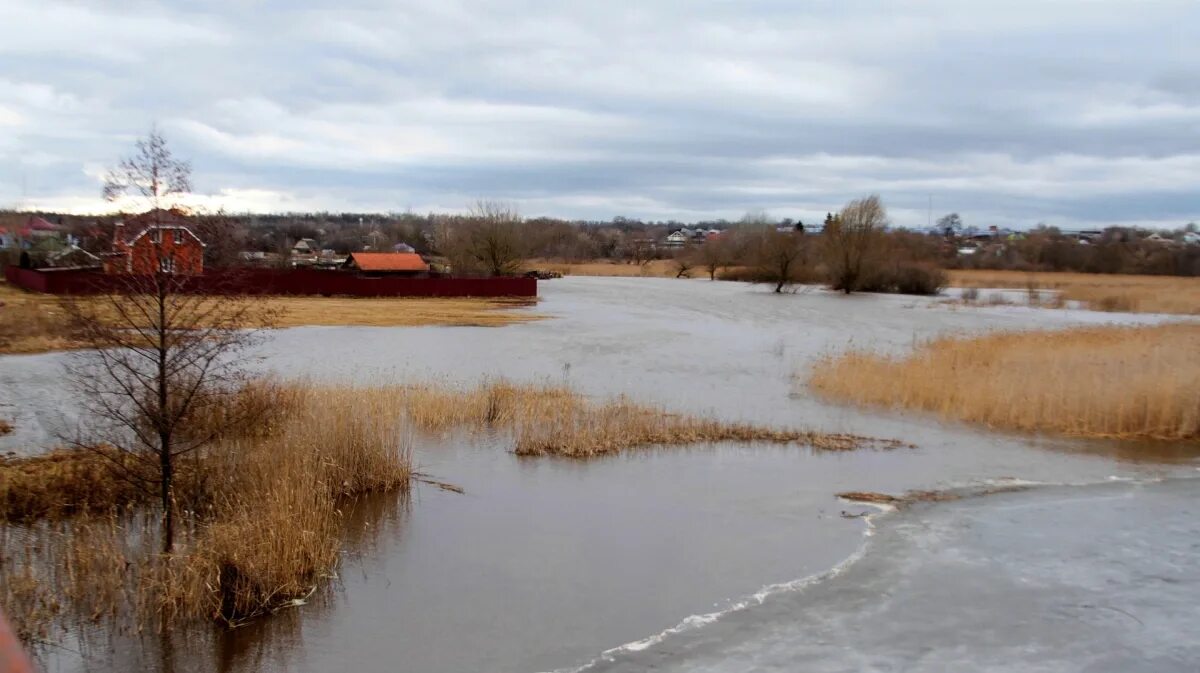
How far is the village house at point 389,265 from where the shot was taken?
240 feet

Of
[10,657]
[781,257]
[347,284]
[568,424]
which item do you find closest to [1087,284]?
[781,257]

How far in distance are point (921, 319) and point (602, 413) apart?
32.0m

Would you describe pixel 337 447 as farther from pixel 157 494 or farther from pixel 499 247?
pixel 499 247

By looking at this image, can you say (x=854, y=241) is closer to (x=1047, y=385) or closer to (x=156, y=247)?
(x=1047, y=385)

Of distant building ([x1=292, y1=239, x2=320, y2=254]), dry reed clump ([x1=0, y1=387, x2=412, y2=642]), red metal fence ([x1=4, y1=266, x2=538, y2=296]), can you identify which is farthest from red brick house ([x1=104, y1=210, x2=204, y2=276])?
distant building ([x1=292, y1=239, x2=320, y2=254])

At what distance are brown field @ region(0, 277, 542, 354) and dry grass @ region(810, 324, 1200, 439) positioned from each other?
18.0m

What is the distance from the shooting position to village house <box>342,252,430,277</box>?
73250 mm

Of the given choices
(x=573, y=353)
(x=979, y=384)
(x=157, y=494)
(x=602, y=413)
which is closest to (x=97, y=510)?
(x=157, y=494)

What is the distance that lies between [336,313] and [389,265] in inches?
1181

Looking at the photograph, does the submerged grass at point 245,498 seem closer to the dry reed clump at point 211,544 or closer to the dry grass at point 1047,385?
the dry reed clump at point 211,544

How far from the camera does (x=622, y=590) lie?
30.9 feet

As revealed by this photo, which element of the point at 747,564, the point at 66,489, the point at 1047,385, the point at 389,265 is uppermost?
the point at 389,265

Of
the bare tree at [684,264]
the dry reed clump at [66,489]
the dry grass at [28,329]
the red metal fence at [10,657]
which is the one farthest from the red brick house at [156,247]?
the bare tree at [684,264]

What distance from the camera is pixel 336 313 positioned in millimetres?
44625
